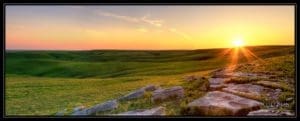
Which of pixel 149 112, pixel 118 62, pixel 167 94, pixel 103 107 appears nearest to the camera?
pixel 149 112

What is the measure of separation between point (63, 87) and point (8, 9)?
105 inches

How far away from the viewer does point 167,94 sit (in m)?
16.5

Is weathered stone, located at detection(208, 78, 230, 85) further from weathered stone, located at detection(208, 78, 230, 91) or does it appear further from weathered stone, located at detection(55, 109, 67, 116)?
weathered stone, located at detection(55, 109, 67, 116)

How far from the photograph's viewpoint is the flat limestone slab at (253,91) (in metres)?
16.2

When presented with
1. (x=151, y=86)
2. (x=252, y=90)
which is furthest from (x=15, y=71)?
(x=252, y=90)

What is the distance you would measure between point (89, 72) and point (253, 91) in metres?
4.66

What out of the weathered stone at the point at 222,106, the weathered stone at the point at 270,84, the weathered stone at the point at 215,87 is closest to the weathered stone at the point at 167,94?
the weathered stone at the point at 222,106

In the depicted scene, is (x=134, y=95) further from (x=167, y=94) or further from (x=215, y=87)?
(x=215, y=87)

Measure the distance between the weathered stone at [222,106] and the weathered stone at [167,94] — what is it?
524mm

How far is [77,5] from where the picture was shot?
16484 mm

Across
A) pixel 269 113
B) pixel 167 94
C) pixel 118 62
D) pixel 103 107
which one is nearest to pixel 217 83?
pixel 167 94

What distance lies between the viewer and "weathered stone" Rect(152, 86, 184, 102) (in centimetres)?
1642

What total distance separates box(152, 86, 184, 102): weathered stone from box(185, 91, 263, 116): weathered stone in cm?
52

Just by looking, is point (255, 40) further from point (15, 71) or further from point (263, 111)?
point (15, 71)
